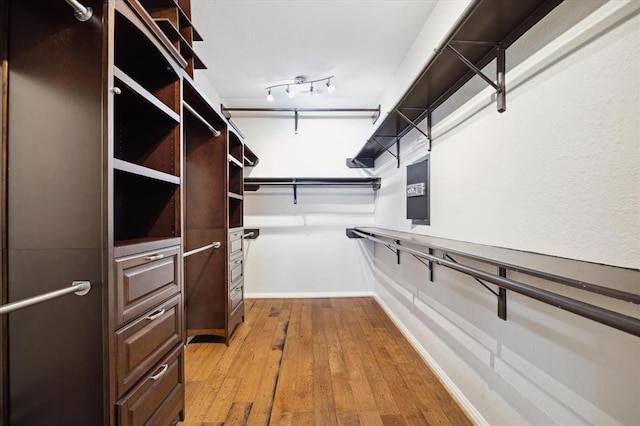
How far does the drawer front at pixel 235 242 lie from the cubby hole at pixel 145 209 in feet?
3.19

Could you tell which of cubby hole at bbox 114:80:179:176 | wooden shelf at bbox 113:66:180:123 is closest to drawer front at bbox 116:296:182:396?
cubby hole at bbox 114:80:179:176

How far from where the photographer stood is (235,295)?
2559 mm

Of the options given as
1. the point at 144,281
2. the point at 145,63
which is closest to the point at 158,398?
the point at 144,281

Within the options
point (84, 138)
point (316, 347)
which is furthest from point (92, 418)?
point (316, 347)

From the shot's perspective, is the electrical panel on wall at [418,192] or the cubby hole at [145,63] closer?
the cubby hole at [145,63]

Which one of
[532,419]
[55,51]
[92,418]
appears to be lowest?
[532,419]

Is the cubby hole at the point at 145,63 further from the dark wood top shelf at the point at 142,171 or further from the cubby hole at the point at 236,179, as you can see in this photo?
the cubby hole at the point at 236,179

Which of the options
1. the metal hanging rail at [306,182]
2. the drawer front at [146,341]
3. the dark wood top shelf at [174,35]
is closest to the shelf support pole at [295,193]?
the metal hanging rail at [306,182]

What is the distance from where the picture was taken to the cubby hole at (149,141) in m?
1.40

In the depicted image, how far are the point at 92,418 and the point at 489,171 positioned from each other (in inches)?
74.8

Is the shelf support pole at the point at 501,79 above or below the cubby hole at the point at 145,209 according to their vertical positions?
above

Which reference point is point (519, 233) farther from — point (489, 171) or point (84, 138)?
point (84, 138)

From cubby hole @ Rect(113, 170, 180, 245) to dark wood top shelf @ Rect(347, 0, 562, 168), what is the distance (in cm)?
146

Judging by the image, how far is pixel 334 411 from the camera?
1541 mm
